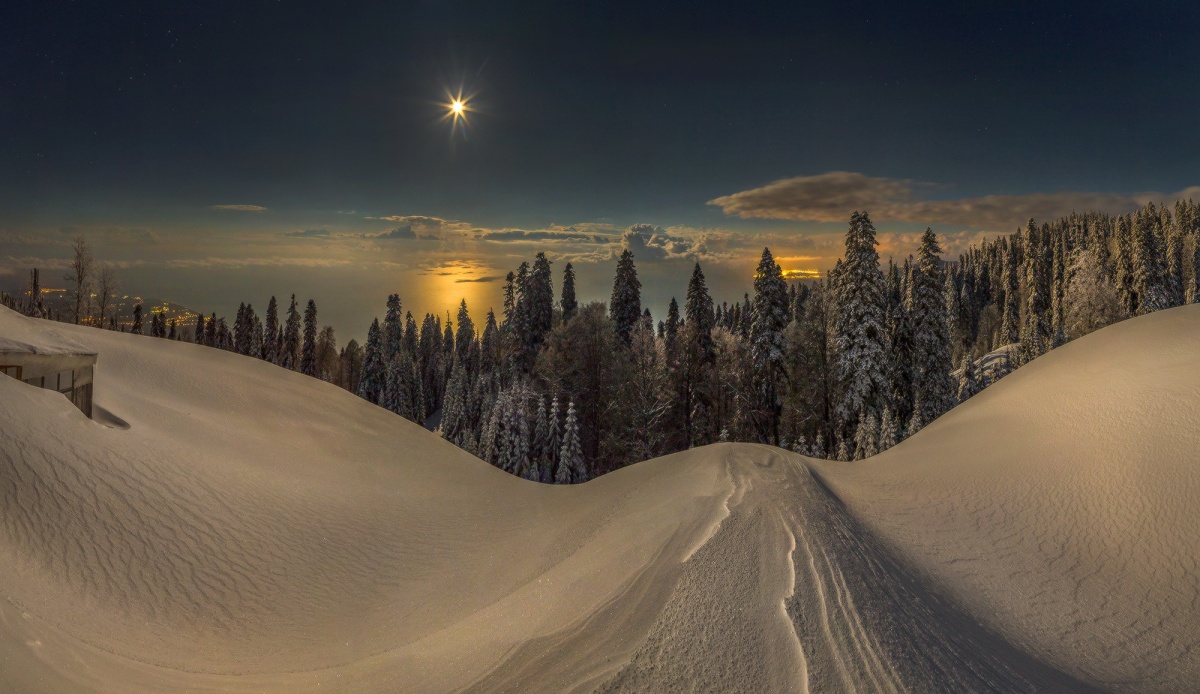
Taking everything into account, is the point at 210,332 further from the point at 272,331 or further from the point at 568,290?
the point at 568,290

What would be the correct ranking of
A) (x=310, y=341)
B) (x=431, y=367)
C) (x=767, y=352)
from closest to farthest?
1. (x=767, y=352)
2. (x=310, y=341)
3. (x=431, y=367)

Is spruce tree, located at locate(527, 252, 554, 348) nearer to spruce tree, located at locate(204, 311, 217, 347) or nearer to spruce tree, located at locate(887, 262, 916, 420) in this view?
spruce tree, located at locate(887, 262, 916, 420)

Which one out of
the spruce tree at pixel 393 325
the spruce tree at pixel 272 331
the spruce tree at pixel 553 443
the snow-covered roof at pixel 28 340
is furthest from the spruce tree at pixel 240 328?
the snow-covered roof at pixel 28 340

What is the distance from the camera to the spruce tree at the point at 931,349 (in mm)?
34531

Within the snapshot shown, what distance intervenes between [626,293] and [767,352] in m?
15.4

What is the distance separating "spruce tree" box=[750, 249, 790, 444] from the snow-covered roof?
32604 mm

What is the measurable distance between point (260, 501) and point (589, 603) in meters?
7.18

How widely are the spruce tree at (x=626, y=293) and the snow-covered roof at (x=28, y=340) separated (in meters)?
38.0

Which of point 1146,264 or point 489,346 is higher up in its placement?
point 1146,264

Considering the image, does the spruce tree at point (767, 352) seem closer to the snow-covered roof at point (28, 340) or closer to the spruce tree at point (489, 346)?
the snow-covered roof at point (28, 340)

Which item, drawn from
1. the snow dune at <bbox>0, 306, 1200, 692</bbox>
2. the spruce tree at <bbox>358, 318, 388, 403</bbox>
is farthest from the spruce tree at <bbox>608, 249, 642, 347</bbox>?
the snow dune at <bbox>0, 306, 1200, 692</bbox>

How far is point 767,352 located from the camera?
3631 centimetres

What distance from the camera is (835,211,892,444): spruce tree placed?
31516mm

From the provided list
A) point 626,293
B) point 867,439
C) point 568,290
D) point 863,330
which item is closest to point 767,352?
point 863,330
